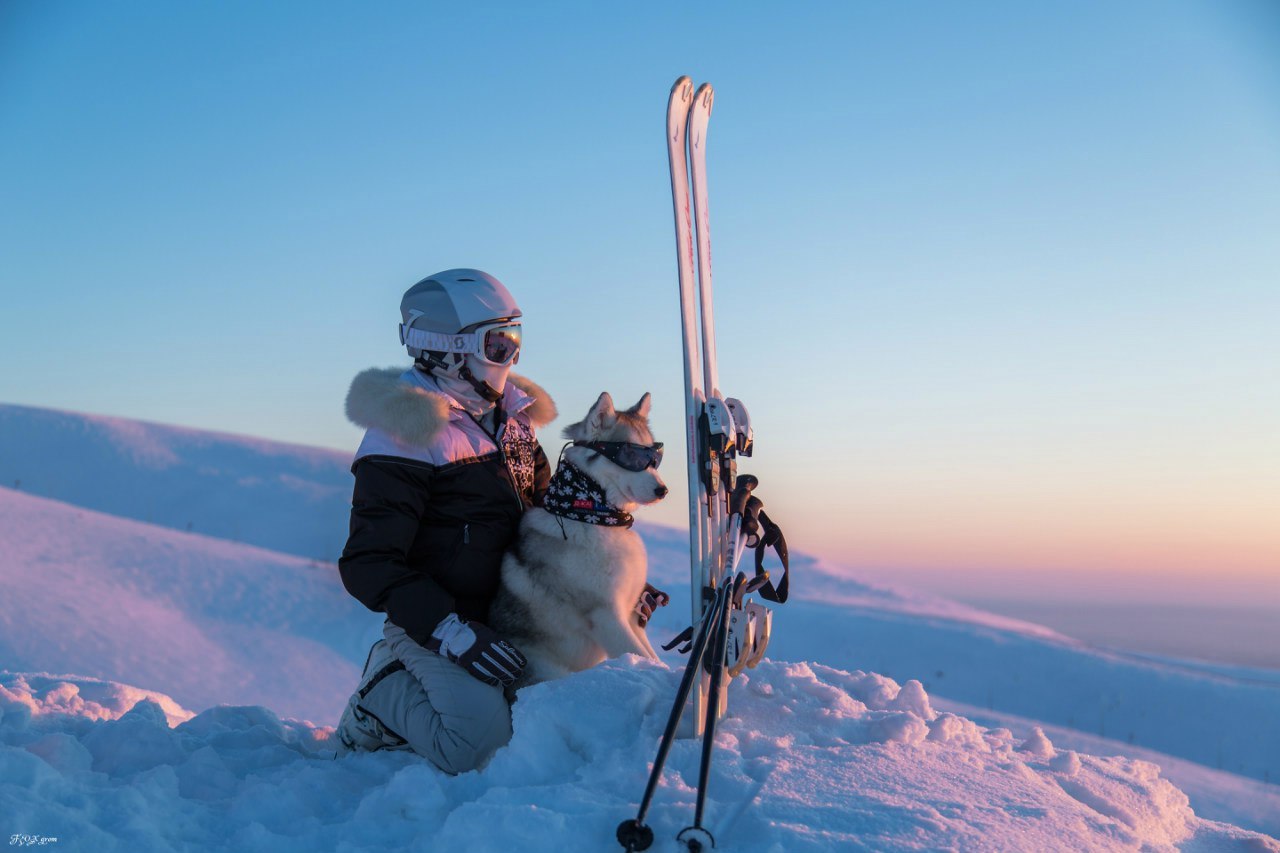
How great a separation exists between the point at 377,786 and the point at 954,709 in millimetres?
8990

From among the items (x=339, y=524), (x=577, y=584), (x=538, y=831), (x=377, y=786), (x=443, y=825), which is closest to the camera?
(x=538, y=831)

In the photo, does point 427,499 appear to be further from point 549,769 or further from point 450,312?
point 549,769

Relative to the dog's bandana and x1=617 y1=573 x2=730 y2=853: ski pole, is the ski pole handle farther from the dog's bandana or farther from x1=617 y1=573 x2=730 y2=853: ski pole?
the dog's bandana

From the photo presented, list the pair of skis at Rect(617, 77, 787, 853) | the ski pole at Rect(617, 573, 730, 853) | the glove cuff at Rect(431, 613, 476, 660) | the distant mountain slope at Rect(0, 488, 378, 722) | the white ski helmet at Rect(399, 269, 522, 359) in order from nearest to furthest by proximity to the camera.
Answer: the ski pole at Rect(617, 573, 730, 853), the pair of skis at Rect(617, 77, 787, 853), the glove cuff at Rect(431, 613, 476, 660), the white ski helmet at Rect(399, 269, 522, 359), the distant mountain slope at Rect(0, 488, 378, 722)

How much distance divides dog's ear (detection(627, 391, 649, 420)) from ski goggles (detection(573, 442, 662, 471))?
0.79 ft

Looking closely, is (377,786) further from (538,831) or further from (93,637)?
(93,637)

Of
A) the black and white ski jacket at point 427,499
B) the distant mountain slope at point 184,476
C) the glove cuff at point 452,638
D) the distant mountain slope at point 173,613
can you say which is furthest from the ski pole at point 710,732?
the distant mountain slope at point 184,476

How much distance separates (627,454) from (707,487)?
0.95m

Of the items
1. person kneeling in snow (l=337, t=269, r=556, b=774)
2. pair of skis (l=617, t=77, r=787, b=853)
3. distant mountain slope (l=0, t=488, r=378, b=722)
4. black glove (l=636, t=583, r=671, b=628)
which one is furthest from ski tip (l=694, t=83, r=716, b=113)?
distant mountain slope (l=0, t=488, r=378, b=722)

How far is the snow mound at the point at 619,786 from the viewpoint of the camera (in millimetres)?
2732

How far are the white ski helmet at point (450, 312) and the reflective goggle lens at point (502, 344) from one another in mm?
30

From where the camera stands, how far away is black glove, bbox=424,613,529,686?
351 cm

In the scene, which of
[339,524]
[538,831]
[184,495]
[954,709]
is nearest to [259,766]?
[538,831]

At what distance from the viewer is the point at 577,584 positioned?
13.6 ft
